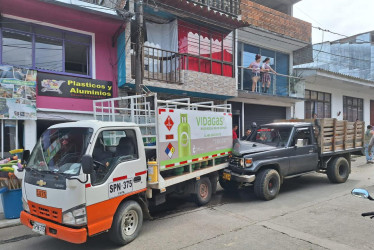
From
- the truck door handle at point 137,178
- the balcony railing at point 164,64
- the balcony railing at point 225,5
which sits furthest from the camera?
the balcony railing at point 225,5

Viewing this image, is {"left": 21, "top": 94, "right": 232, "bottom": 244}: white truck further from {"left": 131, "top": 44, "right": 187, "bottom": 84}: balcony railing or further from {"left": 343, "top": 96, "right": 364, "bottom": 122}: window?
{"left": 343, "top": 96, "right": 364, "bottom": 122}: window

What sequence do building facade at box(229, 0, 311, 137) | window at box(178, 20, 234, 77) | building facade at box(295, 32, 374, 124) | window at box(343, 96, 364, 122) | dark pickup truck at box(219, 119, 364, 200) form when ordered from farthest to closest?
1. window at box(343, 96, 364, 122)
2. building facade at box(295, 32, 374, 124)
3. building facade at box(229, 0, 311, 137)
4. window at box(178, 20, 234, 77)
5. dark pickup truck at box(219, 119, 364, 200)

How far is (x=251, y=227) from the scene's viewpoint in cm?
510

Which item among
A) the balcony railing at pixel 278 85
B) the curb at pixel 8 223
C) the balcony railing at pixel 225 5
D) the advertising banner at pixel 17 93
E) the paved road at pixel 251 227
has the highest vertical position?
the balcony railing at pixel 225 5

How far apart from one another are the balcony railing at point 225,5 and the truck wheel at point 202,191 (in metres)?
8.20

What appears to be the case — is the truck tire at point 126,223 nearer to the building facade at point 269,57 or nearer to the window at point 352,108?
the building facade at point 269,57

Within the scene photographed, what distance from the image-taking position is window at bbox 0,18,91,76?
8.43m

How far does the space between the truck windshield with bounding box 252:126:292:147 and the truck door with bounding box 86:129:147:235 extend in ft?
14.3

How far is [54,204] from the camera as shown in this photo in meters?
3.85

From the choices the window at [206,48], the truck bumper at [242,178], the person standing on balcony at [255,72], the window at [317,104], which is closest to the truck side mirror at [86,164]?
the truck bumper at [242,178]

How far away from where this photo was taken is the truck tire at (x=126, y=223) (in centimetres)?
425

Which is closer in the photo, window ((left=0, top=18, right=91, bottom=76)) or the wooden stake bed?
the wooden stake bed

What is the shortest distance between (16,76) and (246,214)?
7.38 metres

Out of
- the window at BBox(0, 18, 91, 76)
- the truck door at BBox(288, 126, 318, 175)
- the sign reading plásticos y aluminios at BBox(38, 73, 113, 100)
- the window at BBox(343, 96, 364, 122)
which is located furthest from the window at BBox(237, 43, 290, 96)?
the window at BBox(343, 96, 364, 122)
